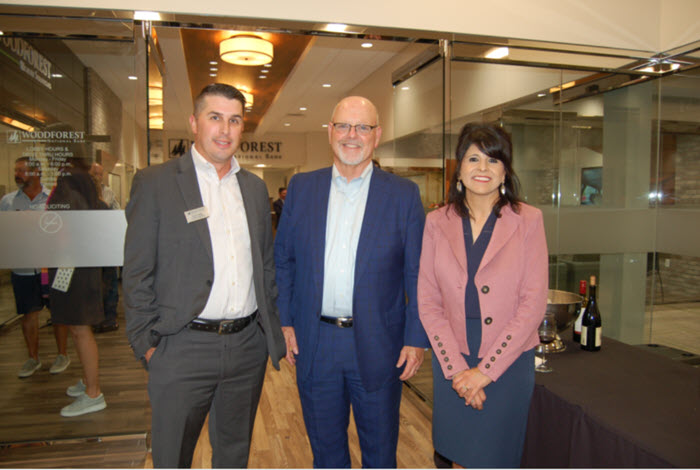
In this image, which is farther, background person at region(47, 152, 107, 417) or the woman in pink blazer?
background person at region(47, 152, 107, 417)

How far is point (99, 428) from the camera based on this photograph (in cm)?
310

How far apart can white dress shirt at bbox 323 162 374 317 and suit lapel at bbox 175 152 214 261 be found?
0.51 metres

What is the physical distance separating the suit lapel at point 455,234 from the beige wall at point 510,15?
1.72m

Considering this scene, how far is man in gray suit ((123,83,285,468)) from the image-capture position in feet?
6.21

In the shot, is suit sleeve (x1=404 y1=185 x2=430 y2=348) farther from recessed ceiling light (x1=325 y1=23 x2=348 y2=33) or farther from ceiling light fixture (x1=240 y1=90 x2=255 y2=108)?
ceiling light fixture (x1=240 y1=90 x2=255 y2=108)

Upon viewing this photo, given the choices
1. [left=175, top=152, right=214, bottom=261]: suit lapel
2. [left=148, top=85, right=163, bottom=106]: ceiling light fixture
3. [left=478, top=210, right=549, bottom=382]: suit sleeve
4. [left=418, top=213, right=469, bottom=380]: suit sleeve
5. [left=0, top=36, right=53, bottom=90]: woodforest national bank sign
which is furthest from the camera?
[left=148, top=85, right=163, bottom=106]: ceiling light fixture

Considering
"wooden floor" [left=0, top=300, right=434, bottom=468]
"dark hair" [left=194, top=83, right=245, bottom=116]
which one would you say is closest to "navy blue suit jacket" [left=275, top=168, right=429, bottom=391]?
"dark hair" [left=194, top=83, right=245, bottom=116]

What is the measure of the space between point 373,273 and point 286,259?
449 millimetres

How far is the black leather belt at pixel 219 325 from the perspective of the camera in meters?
1.94

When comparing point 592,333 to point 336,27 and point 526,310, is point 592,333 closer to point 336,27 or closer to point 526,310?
point 526,310

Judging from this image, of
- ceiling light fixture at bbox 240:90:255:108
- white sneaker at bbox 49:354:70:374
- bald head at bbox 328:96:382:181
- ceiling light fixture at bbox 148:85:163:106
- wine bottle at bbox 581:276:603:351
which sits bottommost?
white sneaker at bbox 49:354:70:374

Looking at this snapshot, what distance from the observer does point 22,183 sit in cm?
281

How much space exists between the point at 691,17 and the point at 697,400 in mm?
3079

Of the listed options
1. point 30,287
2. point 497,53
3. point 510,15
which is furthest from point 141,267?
point 510,15
